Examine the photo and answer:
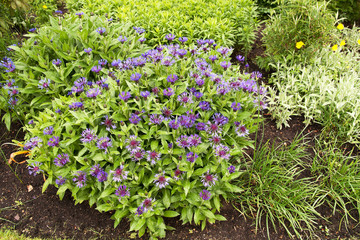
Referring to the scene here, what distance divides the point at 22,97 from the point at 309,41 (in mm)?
3865

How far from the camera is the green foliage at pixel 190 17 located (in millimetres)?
4094

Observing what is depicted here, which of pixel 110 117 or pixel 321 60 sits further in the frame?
pixel 321 60

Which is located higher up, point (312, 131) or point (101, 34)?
point (101, 34)

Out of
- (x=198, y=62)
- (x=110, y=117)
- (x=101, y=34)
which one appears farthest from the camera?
(x=101, y=34)

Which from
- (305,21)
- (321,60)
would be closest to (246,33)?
(305,21)

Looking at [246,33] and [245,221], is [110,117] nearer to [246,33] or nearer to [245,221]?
[245,221]

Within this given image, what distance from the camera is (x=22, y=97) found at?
3074mm

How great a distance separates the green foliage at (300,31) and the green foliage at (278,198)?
1841 mm

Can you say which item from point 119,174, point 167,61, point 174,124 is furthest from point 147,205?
point 167,61

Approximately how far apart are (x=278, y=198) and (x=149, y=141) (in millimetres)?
1462

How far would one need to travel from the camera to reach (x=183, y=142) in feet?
7.36

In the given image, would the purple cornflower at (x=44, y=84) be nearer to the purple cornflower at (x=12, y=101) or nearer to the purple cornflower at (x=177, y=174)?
the purple cornflower at (x=12, y=101)

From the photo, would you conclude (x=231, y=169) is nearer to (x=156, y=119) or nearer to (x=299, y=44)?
(x=156, y=119)

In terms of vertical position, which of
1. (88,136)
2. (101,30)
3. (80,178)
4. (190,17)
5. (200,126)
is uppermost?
(101,30)
